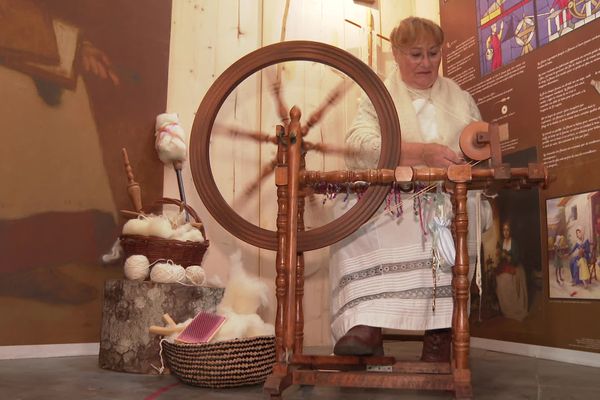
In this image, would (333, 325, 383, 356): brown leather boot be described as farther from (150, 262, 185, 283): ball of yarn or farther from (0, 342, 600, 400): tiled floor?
(150, 262, 185, 283): ball of yarn

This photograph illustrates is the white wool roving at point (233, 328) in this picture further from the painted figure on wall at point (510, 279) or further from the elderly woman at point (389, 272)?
the painted figure on wall at point (510, 279)

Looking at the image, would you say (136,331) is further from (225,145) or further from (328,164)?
(328,164)

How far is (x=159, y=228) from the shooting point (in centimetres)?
192

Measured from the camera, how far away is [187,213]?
7.57ft

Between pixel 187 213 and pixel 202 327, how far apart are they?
2.51 feet

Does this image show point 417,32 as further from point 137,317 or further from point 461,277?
point 137,317

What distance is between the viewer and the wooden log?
1.81m

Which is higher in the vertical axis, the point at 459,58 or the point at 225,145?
the point at 459,58

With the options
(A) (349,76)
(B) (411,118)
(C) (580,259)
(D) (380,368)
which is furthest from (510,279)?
(A) (349,76)

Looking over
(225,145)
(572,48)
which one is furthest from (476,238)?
(225,145)

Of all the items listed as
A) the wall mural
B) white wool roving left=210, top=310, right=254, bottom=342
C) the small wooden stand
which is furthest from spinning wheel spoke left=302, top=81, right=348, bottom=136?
the wall mural

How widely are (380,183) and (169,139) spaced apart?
1.15 metres

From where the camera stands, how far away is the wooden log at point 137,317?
181 cm

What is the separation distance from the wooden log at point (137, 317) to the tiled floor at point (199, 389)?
0.06m
